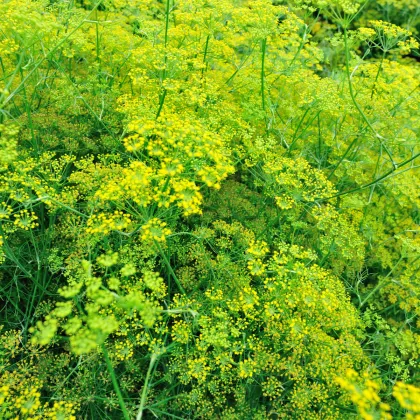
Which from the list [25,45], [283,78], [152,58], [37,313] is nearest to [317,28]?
[283,78]

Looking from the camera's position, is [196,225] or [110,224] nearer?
Answer: [110,224]

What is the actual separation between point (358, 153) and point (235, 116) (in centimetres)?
148

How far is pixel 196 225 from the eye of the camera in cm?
367

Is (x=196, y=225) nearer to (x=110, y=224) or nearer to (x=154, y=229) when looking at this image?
(x=154, y=229)

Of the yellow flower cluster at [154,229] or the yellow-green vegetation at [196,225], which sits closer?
the yellow flower cluster at [154,229]

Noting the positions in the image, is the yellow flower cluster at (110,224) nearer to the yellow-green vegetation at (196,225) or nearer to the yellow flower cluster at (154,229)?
the yellow-green vegetation at (196,225)

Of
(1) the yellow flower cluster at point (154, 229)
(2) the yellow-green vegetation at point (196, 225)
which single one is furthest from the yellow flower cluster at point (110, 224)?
(1) the yellow flower cluster at point (154, 229)

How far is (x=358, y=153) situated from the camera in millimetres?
4375

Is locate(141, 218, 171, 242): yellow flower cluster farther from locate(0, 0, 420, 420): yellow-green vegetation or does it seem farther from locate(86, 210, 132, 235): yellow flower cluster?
locate(86, 210, 132, 235): yellow flower cluster

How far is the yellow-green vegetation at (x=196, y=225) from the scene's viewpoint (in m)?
2.86

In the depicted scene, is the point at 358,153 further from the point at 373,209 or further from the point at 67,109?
the point at 67,109

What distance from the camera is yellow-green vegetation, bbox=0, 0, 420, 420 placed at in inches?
113

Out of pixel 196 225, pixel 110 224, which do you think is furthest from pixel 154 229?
pixel 196 225

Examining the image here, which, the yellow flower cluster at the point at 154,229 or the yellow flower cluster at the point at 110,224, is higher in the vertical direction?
the yellow flower cluster at the point at 154,229
